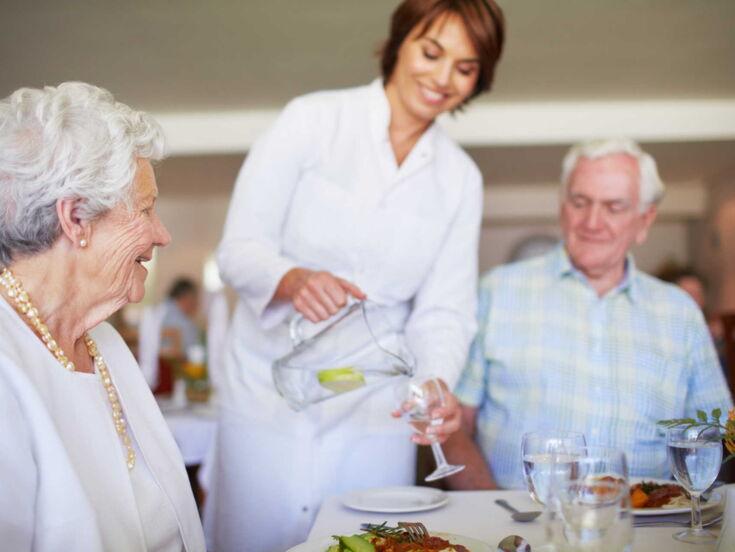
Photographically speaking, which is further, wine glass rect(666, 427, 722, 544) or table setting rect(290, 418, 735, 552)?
wine glass rect(666, 427, 722, 544)

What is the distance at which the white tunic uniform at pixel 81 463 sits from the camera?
42.3 inches

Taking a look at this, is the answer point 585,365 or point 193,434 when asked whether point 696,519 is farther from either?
point 193,434

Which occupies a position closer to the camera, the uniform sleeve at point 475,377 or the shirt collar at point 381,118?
the shirt collar at point 381,118

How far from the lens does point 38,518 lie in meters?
1.09

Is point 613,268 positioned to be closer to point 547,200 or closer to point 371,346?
point 371,346

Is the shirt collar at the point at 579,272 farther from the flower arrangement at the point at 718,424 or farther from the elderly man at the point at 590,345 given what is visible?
the flower arrangement at the point at 718,424

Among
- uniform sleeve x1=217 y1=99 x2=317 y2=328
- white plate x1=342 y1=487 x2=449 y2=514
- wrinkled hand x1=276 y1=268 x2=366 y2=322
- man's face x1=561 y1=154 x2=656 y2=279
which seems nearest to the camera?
white plate x1=342 y1=487 x2=449 y2=514

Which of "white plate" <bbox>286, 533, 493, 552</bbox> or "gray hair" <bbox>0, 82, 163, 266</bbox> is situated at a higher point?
"gray hair" <bbox>0, 82, 163, 266</bbox>

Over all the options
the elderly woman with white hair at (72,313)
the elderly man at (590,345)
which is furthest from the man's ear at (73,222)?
the elderly man at (590,345)

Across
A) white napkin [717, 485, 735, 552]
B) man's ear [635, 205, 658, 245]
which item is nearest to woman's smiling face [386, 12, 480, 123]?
man's ear [635, 205, 658, 245]

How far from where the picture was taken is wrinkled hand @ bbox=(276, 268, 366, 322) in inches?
66.4

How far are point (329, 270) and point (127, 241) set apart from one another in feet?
2.68

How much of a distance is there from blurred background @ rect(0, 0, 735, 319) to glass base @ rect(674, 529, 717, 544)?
2.57 meters

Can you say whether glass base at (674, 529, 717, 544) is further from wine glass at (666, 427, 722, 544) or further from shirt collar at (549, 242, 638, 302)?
shirt collar at (549, 242, 638, 302)
